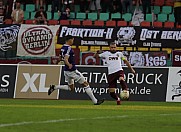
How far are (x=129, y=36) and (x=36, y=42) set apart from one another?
368 cm

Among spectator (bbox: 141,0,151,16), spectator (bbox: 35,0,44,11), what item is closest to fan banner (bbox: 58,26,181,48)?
spectator (bbox: 141,0,151,16)

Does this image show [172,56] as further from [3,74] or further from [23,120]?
[23,120]

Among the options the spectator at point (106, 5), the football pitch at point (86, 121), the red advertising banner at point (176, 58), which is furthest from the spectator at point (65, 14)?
the football pitch at point (86, 121)

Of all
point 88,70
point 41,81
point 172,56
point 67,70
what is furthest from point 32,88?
point 172,56

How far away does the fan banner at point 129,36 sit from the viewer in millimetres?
27484

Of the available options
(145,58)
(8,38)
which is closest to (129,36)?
(145,58)

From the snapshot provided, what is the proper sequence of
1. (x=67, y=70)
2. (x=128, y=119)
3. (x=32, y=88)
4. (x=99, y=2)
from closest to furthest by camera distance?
(x=128, y=119) → (x=67, y=70) → (x=32, y=88) → (x=99, y=2)

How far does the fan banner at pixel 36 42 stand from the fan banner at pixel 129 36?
66 centimetres

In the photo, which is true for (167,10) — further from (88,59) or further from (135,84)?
(135,84)

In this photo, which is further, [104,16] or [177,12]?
[104,16]

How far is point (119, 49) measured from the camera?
27312 mm

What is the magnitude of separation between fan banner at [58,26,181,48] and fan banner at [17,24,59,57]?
0.66 meters

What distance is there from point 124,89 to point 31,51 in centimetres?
662

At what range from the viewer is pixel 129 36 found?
90.1 ft
